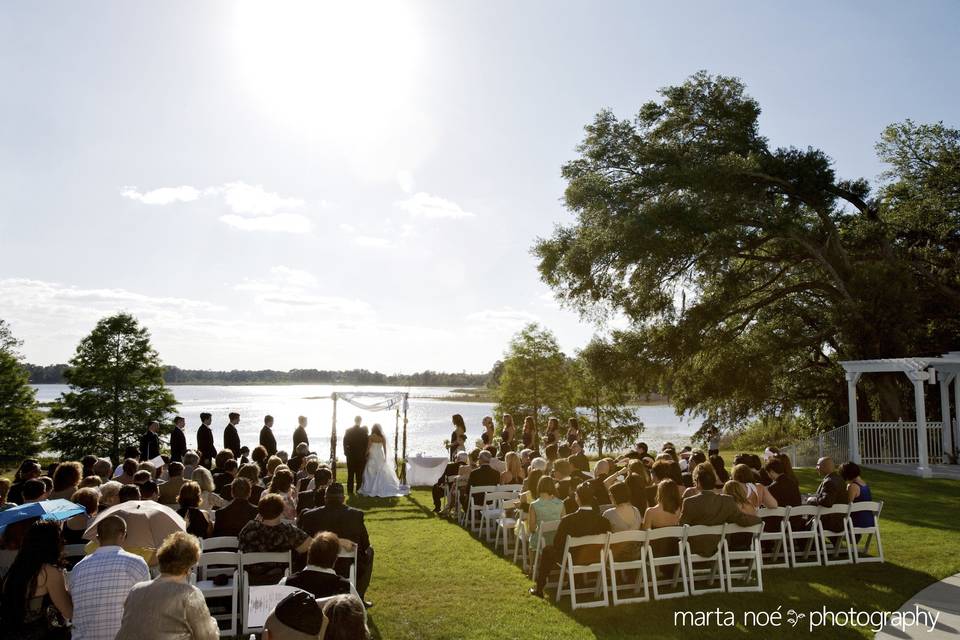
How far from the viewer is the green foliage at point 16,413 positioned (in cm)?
2525

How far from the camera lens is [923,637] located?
531cm

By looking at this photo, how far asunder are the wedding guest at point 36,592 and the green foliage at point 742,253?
671 inches

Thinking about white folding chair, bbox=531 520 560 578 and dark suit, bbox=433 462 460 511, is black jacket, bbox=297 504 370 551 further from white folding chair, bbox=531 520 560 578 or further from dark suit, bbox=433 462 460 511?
dark suit, bbox=433 462 460 511

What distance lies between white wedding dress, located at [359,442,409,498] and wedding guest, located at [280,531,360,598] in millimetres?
10713

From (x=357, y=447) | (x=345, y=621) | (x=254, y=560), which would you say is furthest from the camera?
(x=357, y=447)

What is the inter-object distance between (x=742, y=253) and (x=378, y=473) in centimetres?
1449

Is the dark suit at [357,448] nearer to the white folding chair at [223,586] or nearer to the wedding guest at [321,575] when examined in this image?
the white folding chair at [223,586]

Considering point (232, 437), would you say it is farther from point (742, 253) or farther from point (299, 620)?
point (742, 253)

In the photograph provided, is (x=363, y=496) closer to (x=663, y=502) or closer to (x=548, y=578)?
(x=548, y=578)

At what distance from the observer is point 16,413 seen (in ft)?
84.0

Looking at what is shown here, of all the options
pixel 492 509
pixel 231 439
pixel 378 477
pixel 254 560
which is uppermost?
pixel 231 439

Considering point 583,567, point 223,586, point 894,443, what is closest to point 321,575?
point 223,586

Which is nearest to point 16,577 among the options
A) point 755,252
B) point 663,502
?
point 663,502

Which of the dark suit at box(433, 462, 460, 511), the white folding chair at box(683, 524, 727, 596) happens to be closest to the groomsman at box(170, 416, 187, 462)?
the dark suit at box(433, 462, 460, 511)
